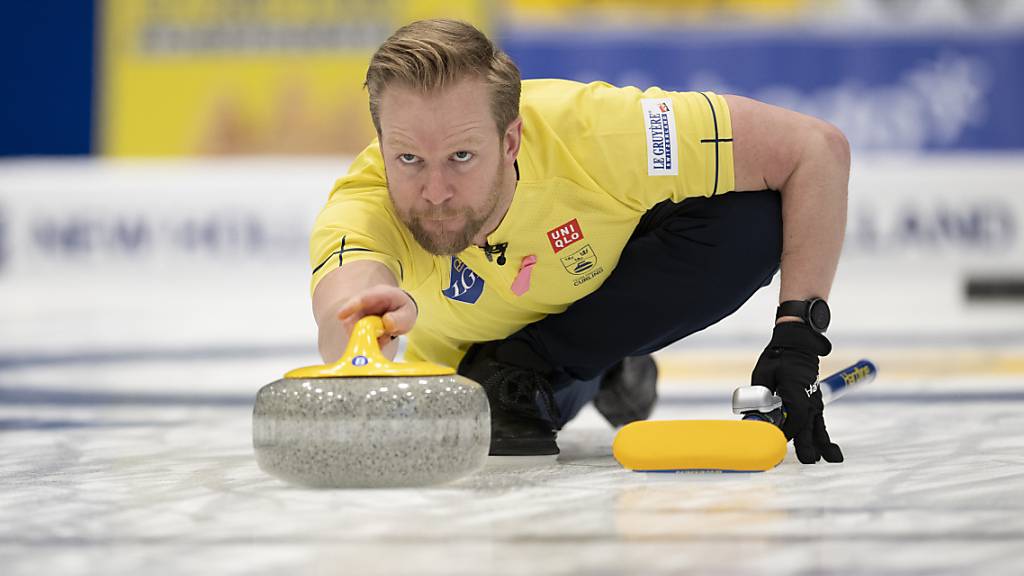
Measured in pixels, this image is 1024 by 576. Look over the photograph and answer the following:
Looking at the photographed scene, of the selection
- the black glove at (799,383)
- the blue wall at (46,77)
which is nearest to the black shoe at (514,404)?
the black glove at (799,383)

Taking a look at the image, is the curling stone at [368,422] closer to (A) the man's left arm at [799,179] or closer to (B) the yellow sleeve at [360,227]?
(B) the yellow sleeve at [360,227]

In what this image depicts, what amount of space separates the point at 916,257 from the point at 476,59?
18.8 ft

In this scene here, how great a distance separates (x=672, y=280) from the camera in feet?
7.87

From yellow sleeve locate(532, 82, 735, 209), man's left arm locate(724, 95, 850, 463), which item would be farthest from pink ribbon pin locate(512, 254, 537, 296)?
man's left arm locate(724, 95, 850, 463)

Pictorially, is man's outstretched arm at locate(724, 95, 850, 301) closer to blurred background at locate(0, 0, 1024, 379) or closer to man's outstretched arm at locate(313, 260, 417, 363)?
man's outstretched arm at locate(313, 260, 417, 363)

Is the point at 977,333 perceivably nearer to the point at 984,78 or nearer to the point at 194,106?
the point at 984,78

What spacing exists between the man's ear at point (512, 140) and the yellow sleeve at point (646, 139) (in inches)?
5.2

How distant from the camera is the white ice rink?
1.38m

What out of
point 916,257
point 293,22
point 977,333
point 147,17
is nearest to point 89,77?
point 147,17

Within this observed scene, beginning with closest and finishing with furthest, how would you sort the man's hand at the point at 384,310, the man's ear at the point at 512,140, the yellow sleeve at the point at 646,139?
1. the man's hand at the point at 384,310
2. the man's ear at the point at 512,140
3. the yellow sleeve at the point at 646,139

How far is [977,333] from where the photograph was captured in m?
5.27

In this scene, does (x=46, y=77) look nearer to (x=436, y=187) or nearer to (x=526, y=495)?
(x=436, y=187)

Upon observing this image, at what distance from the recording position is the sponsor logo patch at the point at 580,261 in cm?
225

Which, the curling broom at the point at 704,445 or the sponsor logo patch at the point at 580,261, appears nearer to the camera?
the curling broom at the point at 704,445
